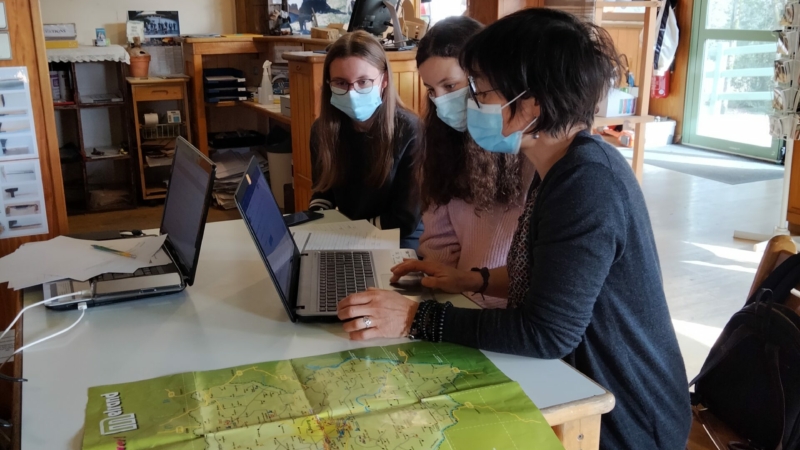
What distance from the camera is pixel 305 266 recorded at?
157 centimetres

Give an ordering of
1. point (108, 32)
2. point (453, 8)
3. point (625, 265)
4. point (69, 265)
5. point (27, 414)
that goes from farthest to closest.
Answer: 1. point (453, 8)
2. point (108, 32)
3. point (69, 265)
4. point (625, 265)
5. point (27, 414)

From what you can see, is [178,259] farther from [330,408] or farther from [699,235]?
[699,235]

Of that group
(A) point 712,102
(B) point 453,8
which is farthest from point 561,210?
(A) point 712,102

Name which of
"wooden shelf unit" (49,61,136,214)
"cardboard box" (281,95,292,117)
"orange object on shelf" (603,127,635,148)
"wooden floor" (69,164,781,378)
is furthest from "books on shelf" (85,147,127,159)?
"orange object on shelf" (603,127,635,148)

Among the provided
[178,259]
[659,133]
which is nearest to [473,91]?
[178,259]

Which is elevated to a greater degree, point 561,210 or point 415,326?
point 561,210

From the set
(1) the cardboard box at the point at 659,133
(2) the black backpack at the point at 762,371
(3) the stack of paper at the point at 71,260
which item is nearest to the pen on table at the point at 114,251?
(3) the stack of paper at the point at 71,260

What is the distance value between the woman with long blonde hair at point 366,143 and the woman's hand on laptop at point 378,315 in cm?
94

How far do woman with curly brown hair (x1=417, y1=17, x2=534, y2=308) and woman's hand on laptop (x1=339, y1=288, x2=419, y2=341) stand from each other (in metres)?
0.54

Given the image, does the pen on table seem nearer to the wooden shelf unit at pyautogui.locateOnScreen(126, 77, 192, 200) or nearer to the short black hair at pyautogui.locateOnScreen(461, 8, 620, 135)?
the short black hair at pyautogui.locateOnScreen(461, 8, 620, 135)

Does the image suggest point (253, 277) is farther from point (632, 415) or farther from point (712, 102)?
point (712, 102)

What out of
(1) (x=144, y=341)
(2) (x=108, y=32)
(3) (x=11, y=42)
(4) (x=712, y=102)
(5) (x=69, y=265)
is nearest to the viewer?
(1) (x=144, y=341)

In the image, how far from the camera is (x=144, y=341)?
4.13ft

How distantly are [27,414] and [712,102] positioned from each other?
6.37 metres
